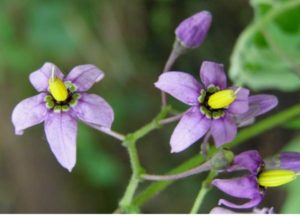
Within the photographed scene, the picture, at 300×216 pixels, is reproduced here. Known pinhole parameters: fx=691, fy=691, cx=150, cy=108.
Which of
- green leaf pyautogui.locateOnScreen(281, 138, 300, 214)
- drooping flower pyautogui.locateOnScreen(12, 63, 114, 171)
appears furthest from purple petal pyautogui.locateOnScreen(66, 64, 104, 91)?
green leaf pyautogui.locateOnScreen(281, 138, 300, 214)

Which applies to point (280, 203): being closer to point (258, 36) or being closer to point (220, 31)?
point (220, 31)

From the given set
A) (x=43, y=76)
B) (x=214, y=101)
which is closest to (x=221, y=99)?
(x=214, y=101)

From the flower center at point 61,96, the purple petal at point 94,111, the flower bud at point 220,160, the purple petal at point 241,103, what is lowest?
the flower bud at point 220,160

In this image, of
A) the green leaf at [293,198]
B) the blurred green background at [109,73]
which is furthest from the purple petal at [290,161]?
the blurred green background at [109,73]

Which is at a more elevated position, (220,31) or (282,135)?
(220,31)

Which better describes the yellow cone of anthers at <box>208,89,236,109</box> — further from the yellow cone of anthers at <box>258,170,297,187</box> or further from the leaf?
the leaf

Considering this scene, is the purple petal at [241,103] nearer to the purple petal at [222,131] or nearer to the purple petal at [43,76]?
the purple petal at [222,131]

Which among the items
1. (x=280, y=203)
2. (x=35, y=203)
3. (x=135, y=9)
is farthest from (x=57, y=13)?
(x=280, y=203)

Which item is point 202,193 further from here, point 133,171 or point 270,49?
point 270,49
